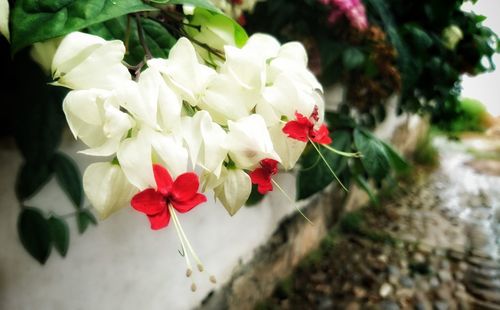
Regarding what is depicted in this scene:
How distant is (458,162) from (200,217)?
3389 mm

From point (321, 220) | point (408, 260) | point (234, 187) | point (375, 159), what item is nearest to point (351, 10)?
point (375, 159)

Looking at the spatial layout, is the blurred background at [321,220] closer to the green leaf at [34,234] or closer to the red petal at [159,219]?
the green leaf at [34,234]

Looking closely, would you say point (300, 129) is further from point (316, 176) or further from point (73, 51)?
point (316, 176)

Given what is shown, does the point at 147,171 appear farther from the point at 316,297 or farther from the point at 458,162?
the point at 458,162

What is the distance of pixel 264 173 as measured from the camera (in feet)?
0.89

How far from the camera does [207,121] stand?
0.80ft

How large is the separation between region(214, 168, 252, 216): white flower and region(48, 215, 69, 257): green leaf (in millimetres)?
479

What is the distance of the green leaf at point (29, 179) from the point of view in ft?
1.88

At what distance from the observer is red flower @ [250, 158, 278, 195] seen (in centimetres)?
27

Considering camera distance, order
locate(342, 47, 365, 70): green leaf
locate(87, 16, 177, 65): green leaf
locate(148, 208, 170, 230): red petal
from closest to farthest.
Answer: locate(148, 208, 170, 230): red petal, locate(87, 16, 177, 65): green leaf, locate(342, 47, 365, 70): green leaf

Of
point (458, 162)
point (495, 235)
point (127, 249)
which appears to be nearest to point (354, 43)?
point (127, 249)

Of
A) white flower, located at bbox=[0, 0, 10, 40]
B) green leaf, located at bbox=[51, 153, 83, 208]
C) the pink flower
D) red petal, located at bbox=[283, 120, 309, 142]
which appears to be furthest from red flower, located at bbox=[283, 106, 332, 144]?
the pink flower

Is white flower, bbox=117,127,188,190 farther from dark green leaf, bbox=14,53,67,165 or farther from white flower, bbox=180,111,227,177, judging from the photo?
dark green leaf, bbox=14,53,67,165

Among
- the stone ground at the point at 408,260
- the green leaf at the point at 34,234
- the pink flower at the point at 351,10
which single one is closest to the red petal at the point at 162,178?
the green leaf at the point at 34,234
